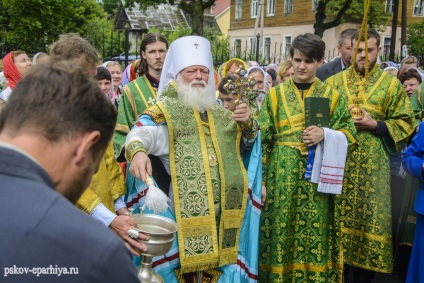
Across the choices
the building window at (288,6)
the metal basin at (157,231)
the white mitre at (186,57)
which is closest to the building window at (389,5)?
the building window at (288,6)

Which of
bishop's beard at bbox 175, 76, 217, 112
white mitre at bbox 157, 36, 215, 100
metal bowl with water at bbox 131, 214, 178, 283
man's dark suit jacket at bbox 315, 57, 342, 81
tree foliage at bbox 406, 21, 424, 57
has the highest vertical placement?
tree foliage at bbox 406, 21, 424, 57

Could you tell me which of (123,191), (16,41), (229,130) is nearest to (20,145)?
(123,191)

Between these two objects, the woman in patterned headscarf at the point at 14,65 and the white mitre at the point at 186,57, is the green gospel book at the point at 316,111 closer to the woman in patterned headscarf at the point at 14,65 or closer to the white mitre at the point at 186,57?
the white mitre at the point at 186,57

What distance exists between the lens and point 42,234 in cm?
119

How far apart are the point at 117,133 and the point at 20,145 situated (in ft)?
10.4

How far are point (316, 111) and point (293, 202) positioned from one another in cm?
77

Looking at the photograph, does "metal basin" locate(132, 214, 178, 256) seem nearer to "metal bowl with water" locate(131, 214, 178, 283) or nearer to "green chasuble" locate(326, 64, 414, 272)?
"metal bowl with water" locate(131, 214, 178, 283)

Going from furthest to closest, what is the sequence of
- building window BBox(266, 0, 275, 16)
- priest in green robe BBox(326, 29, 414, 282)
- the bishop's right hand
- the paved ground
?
building window BBox(266, 0, 275, 16)
the paved ground
priest in green robe BBox(326, 29, 414, 282)
the bishop's right hand

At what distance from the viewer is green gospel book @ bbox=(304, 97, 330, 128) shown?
13.8 ft

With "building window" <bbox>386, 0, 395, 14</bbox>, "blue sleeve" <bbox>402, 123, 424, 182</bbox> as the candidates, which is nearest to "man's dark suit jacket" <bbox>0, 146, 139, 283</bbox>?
"blue sleeve" <bbox>402, 123, 424, 182</bbox>

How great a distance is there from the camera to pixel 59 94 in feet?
4.39

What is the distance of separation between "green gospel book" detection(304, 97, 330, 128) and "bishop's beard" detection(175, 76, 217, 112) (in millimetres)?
861

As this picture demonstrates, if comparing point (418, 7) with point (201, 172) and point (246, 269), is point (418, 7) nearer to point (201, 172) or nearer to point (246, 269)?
point (246, 269)

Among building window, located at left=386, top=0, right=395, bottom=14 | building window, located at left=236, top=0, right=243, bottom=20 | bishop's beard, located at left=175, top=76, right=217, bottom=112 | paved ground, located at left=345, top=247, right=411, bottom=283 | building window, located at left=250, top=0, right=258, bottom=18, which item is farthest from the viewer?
building window, located at left=236, top=0, right=243, bottom=20
